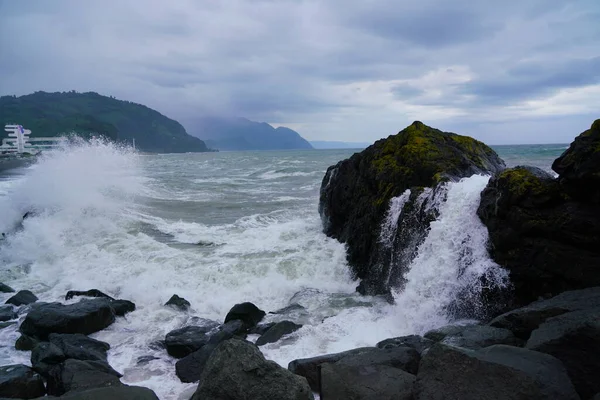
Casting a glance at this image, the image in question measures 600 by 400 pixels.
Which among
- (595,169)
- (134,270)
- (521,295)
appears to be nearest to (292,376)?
(521,295)

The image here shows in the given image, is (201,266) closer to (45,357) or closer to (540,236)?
(45,357)

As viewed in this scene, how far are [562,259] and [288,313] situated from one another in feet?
16.1

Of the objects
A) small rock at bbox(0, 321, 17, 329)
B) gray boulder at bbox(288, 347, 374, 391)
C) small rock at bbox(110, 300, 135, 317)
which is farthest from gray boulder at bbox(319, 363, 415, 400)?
small rock at bbox(0, 321, 17, 329)

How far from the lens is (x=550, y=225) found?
612 centimetres

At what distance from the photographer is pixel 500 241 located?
21.9ft

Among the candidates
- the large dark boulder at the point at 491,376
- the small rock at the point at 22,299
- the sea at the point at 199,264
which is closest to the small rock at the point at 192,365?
the sea at the point at 199,264

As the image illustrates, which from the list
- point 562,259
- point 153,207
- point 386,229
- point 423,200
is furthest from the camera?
point 153,207

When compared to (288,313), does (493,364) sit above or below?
above

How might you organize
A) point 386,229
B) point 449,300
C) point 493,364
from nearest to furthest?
point 493,364, point 449,300, point 386,229

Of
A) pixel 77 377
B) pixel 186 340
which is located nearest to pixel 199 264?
pixel 186 340

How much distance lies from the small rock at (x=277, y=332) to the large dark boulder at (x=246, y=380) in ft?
9.38

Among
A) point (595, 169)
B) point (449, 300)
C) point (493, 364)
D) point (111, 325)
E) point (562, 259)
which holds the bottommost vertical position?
point (111, 325)

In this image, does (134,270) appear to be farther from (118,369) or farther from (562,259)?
(562,259)

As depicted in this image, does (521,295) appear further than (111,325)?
No
